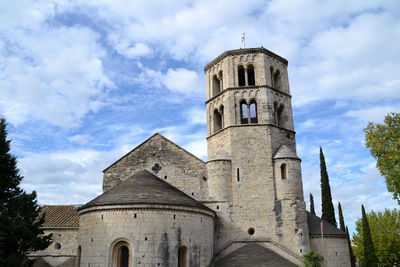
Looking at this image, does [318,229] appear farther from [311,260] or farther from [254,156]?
[254,156]

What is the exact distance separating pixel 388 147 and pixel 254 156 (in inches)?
347

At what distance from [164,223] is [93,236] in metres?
4.24

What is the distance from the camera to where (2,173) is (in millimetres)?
18281

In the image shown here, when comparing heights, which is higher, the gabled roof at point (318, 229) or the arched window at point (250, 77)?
the arched window at point (250, 77)

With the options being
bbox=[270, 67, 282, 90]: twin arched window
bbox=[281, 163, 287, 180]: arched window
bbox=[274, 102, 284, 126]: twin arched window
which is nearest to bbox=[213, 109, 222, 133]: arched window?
bbox=[274, 102, 284, 126]: twin arched window

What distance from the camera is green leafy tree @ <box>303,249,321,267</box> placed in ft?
71.1

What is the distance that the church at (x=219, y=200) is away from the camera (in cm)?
1925

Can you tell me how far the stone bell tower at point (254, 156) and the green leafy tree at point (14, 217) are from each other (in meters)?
11.8

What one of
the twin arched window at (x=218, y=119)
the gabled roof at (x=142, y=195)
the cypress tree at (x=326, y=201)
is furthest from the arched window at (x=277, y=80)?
the gabled roof at (x=142, y=195)

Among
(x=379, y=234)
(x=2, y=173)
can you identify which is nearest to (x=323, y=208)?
(x=379, y=234)

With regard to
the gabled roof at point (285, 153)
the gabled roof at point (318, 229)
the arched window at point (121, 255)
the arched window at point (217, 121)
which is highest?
the arched window at point (217, 121)

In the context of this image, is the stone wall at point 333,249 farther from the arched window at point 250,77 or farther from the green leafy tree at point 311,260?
the arched window at point 250,77

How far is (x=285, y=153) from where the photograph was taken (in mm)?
25203

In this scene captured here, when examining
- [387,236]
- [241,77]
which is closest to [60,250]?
[241,77]
